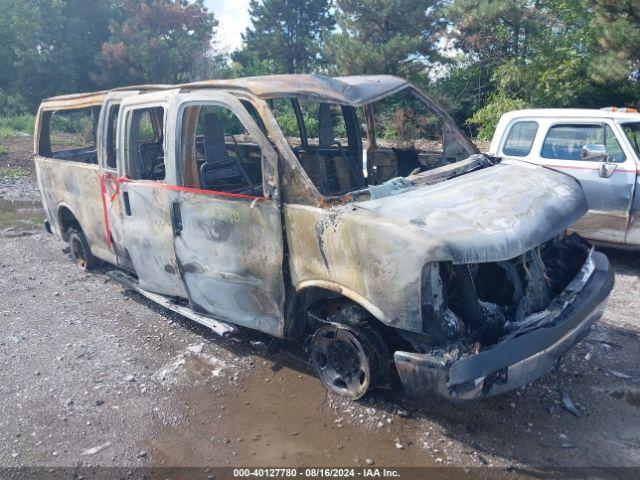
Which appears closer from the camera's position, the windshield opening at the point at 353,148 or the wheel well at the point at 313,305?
the wheel well at the point at 313,305

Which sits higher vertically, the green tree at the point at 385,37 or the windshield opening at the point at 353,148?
the green tree at the point at 385,37

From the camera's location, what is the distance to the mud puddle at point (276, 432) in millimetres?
3301

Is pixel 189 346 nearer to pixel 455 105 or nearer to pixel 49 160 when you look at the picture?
pixel 49 160

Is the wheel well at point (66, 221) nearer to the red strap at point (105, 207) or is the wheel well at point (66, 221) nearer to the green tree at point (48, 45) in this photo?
the red strap at point (105, 207)

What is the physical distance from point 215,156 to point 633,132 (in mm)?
4785

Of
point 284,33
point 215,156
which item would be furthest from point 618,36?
point 284,33

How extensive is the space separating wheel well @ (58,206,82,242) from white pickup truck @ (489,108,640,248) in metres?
5.04

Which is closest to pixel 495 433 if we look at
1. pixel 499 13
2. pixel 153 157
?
pixel 153 157

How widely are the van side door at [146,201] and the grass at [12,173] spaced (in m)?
11.1

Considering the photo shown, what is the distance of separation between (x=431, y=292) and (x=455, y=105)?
46.3 feet

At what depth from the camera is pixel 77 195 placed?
6.01 m

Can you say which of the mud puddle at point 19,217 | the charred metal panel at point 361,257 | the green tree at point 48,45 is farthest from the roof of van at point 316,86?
the green tree at point 48,45

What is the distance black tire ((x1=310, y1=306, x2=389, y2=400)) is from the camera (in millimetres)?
3506

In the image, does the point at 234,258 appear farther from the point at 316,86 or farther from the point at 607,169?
the point at 607,169
